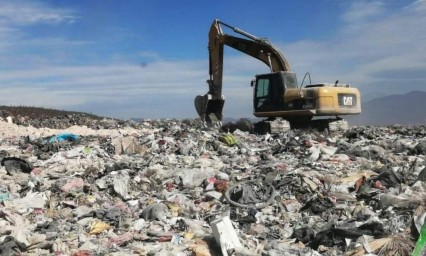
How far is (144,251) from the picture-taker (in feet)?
16.9

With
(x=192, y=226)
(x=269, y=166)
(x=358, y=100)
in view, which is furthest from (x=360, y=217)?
(x=358, y=100)

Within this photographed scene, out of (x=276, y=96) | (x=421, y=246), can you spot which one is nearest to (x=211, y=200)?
(x=421, y=246)

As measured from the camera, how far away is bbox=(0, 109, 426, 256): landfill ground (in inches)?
203

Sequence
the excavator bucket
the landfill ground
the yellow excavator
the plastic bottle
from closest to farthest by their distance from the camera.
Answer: the plastic bottle → the landfill ground → the yellow excavator → the excavator bucket

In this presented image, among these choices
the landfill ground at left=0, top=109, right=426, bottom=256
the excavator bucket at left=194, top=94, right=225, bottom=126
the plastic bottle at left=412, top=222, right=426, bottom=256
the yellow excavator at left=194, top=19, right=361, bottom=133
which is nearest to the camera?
the plastic bottle at left=412, top=222, right=426, bottom=256

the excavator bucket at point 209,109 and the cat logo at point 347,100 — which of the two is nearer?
the cat logo at point 347,100

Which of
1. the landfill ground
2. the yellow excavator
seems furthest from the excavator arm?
the landfill ground

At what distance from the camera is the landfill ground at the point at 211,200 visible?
5.15 metres

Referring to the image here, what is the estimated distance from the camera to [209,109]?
14484mm

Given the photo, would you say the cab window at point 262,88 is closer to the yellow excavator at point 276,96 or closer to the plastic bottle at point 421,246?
the yellow excavator at point 276,96

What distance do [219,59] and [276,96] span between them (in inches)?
88.9

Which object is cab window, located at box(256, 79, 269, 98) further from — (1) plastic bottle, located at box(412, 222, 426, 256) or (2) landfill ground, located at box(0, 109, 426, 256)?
(1) plastic bottle, located at box(412, 222, 426, 256)

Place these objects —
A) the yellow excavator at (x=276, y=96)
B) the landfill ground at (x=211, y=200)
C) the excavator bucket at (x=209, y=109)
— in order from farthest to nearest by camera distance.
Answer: the excavator bucket at (x=209, y=109), the yellow excavator at (x=276, y=96), the landfill ground at (x=211, y=200)

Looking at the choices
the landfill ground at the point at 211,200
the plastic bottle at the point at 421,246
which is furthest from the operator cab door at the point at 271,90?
the plastic bottle at the point at 421,246
